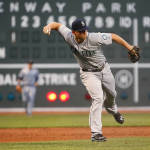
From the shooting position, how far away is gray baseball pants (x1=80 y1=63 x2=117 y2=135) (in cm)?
847

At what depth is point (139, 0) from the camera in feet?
57.8

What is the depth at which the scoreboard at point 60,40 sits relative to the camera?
17312 mm

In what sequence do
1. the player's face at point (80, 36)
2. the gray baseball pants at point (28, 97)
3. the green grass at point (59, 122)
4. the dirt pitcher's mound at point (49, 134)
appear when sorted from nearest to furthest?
the player's face at point (80, 36)
the dirt pitcher's mound at point (49, 134)
the green grass at point (59, 122)
the gray baseball pants at point (28, 97)

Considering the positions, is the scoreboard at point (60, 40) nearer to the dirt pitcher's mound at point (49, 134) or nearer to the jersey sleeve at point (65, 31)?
the dirt pitcher's mound at point (49, 134)

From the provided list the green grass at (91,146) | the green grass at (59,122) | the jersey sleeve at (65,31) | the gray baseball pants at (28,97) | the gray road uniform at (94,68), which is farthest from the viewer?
the gray baseball pants at (28,97)

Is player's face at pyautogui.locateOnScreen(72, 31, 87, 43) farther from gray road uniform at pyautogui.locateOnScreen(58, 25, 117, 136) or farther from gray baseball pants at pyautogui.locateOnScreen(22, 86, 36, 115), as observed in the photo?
gray baseball pants at pyautogui.locateOnScreen(22, 86, 36, 115)

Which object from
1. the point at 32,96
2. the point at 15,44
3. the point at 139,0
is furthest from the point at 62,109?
the point at 139,0

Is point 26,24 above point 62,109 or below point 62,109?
above

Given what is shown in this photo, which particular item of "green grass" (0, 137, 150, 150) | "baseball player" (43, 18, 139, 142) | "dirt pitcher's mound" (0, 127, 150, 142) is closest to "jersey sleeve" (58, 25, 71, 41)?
"baseball player" (43, 18, 139, 142)

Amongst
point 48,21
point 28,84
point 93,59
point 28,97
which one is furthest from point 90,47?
point 28,84

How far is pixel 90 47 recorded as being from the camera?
8.63m

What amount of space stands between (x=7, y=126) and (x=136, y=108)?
553 centimetres

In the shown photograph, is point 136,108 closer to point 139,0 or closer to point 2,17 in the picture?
point 139,0

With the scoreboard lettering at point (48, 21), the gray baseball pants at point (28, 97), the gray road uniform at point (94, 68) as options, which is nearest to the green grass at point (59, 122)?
the gray baseball pants at point (28, 97)
